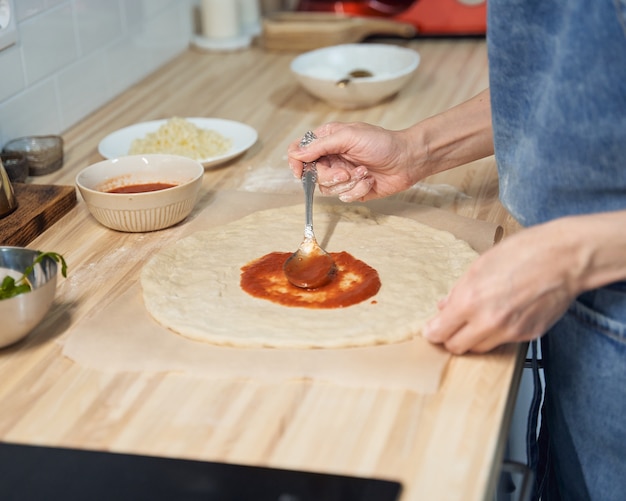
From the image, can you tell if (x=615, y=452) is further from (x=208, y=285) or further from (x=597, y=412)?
(x=208, y=285)

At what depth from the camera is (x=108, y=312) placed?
1.23 metres

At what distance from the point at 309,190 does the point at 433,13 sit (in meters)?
1.43

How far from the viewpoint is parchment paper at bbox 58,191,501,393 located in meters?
1.07

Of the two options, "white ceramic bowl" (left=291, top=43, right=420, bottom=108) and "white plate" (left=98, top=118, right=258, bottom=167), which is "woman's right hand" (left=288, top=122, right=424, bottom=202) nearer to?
"white plate" (left=98, top=118, right=258, bottom=167)

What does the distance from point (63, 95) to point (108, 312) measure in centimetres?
91

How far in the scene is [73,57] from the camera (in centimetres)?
200

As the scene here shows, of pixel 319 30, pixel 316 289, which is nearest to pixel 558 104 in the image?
pixel 316 289

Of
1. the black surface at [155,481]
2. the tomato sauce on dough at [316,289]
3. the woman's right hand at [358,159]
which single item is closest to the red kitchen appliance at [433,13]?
the woman's right hand at [358,159]

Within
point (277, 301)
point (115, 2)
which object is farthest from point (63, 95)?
point (277, 301)

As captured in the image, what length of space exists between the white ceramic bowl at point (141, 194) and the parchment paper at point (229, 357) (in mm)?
235

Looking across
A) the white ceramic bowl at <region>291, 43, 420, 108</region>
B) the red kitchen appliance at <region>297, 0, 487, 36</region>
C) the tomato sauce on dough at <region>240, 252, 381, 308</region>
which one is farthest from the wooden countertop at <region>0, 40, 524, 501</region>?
the red kitchen appliance at <region>297, 0, 487, 36</region>

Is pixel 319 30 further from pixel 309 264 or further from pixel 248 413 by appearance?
pixel 248 413

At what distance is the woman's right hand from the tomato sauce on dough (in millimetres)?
166

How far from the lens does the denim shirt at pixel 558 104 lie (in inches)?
41.8
